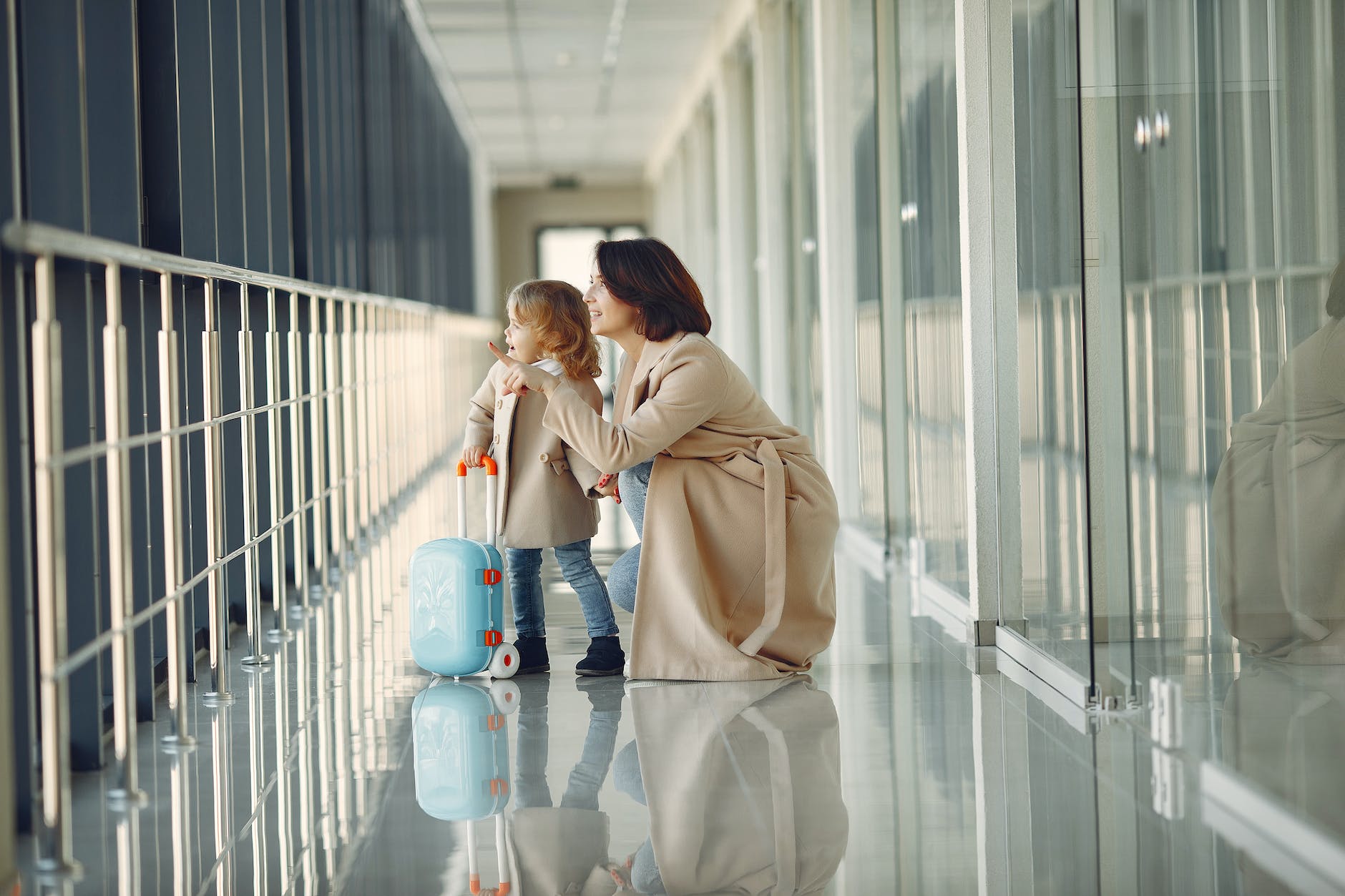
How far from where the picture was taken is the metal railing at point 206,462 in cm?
210

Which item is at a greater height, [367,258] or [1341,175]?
[367,258]

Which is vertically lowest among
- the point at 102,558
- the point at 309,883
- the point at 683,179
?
the point at 309,883

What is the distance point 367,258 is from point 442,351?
12.8 feet

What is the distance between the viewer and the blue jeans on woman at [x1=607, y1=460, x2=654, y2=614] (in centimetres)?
335

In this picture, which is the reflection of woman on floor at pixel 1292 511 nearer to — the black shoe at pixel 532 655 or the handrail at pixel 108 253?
the black shoe at pixel 532 655

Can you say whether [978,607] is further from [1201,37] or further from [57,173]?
[57,173]

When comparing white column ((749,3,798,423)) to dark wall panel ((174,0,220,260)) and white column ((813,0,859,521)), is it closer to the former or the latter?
white column ((813,0,859,521))

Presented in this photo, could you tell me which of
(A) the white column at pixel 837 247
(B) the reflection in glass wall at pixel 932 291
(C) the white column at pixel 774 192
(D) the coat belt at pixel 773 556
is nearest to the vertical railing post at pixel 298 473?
(D) the coat belt at pixel 773 556

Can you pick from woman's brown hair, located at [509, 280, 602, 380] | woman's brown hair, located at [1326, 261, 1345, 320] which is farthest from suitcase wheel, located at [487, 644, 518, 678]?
woman's brown hair, located at [1326, 261, 1345, 320]

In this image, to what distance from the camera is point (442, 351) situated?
11117 mm

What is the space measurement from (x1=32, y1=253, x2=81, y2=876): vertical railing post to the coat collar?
1438 millimetres

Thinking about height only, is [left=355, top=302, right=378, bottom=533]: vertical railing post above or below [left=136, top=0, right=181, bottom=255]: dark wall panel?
below

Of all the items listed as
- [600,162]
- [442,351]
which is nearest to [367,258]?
[442,351]

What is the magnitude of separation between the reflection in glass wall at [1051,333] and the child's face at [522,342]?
1157 millimetres
